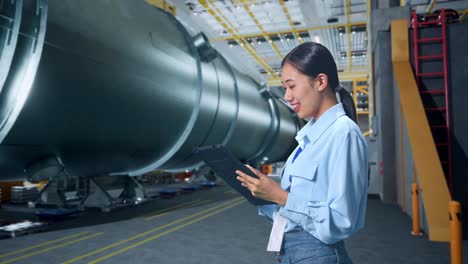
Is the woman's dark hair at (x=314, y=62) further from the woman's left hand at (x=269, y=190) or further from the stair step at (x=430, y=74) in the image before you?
the stair step at (x=430, y=74)

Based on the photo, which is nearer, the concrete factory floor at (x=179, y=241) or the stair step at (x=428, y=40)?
the concrete factory floor at (x=179, y=241)

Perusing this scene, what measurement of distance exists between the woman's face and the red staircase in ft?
20.2

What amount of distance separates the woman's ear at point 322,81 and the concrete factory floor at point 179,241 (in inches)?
103

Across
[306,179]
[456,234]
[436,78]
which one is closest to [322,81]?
[306,179]

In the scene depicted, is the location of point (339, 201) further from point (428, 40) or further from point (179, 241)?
point (428, 40)

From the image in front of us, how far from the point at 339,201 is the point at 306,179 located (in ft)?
0.43

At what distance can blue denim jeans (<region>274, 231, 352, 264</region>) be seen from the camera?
1.26 m

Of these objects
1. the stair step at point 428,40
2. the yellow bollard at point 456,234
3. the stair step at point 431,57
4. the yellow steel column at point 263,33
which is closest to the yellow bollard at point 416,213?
the yellow bollard at point 456,234

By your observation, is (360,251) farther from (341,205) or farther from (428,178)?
(341,205)

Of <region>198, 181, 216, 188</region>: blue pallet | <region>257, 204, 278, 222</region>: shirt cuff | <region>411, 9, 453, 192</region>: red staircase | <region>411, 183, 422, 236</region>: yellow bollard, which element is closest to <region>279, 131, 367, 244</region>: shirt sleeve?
<region>257, 204, 278, 222</region>: shirt cuff

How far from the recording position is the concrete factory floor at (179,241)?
365 cm

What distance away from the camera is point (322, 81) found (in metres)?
1.33

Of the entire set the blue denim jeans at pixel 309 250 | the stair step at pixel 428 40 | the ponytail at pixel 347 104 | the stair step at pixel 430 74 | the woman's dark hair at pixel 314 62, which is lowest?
the blue denim jeans at pixel 309 250

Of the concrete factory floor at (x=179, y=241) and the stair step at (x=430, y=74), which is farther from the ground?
the stair step at (x=430, y=74)
